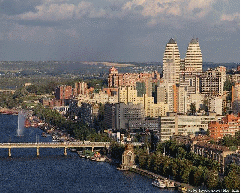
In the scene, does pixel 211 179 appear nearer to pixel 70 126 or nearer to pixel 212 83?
pixel 70 126

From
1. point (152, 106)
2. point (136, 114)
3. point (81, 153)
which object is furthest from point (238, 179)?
point (152, 106)

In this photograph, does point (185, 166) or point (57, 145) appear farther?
point (57, 145)

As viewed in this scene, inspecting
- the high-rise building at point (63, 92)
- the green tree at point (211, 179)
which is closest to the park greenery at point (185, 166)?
the green tree at point (211, 179)

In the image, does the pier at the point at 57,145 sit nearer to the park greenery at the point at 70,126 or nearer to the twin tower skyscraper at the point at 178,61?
the park greenery at the point at 70,126

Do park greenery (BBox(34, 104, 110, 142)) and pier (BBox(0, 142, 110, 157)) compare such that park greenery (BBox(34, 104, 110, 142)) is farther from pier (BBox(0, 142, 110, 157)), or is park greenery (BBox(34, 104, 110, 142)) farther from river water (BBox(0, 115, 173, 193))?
river water (BBox(0, 115, 173, 193))

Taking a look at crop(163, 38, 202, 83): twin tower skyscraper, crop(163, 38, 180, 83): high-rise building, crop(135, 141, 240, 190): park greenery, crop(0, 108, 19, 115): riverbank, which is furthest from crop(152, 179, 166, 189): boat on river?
crop(0, 108, 19, 115): riverbank

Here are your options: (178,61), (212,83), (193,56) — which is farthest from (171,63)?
(212,83)

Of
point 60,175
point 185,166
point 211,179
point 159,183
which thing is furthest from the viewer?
point 60,175
